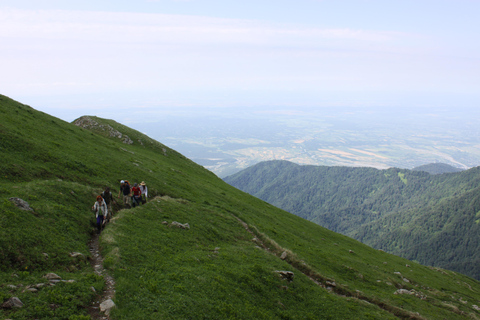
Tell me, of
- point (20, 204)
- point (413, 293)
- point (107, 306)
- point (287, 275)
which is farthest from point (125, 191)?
point (413, 293)

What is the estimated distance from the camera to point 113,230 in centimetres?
2038

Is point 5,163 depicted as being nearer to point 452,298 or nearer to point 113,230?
point 113,230

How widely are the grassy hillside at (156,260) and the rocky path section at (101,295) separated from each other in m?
0.34

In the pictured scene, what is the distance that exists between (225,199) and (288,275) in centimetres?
2570

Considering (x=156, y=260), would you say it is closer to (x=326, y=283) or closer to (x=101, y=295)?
(x=101, y=295)

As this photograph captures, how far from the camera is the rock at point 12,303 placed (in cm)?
1087

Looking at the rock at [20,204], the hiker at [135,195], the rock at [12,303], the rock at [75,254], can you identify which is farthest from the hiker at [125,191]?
the rock at [12,303]

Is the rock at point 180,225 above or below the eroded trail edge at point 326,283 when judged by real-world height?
above

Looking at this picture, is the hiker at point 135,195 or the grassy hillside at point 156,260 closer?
the grassy hillside at point 156,260

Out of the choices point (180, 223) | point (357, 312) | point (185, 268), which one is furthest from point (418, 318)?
point (180, 223)

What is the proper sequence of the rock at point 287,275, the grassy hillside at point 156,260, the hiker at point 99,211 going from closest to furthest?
the grassy hillside at point 156,260
the hiker at point 99,211
the rock at point 287,275

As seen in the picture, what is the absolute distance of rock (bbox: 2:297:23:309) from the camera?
10867mm

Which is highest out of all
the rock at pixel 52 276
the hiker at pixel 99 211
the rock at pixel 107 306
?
the hiker at pixel 99 211

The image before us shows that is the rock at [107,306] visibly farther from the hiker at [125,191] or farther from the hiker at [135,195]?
the hiker at [125,191]
